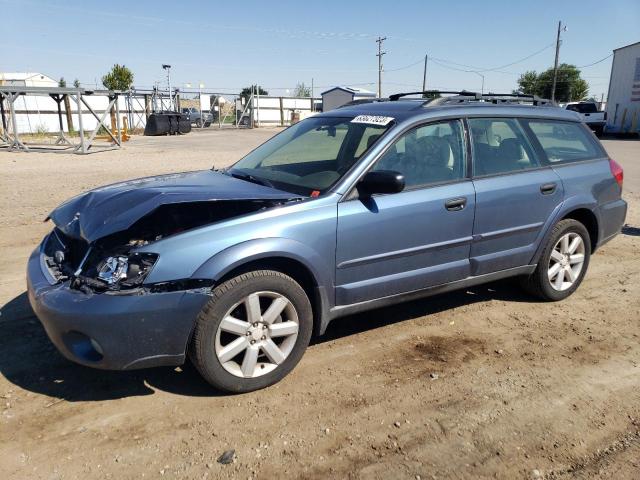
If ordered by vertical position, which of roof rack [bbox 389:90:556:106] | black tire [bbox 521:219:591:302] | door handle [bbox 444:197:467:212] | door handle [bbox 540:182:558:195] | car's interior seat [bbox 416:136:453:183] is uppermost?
roof rack [bbox 389:90:556:106]

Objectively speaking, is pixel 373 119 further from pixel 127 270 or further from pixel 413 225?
pixel 127 270

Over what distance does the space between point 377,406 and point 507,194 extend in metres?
2.02

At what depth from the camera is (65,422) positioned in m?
2.95

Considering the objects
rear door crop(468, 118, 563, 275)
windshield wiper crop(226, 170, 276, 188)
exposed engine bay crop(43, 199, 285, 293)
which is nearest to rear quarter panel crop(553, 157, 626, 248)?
rear door crop(468, 118, 563, 275)

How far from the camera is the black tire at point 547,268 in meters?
4.61

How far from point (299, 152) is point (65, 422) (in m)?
2.58

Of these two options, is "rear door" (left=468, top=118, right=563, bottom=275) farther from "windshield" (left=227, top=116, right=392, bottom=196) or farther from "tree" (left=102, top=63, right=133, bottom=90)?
"tree" (left=102, top=63, right=133, bottom=90)

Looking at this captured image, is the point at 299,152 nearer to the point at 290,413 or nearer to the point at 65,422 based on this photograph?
the point at 290,413

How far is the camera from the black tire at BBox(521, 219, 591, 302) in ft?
15.1

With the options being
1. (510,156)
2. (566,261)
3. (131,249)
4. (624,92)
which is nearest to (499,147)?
(510,156)

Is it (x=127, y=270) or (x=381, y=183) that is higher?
(x=381, y=183)

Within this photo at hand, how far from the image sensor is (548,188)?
4.44 metres

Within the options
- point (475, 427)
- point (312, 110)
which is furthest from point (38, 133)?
point (475, 427)

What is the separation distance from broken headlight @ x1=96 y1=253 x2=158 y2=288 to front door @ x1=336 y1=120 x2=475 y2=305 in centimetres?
119
